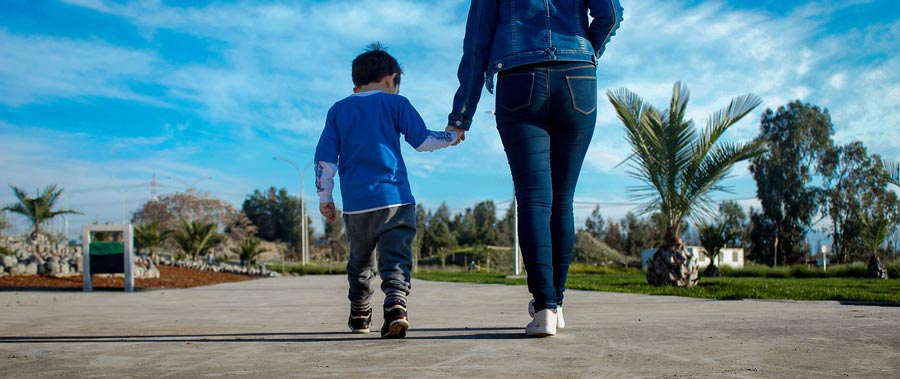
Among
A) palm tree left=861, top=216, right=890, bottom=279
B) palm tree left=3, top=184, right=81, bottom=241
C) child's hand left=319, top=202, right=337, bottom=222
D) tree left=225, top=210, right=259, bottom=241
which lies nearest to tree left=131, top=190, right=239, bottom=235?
tree left=225, top=210, right=259, bottom=241

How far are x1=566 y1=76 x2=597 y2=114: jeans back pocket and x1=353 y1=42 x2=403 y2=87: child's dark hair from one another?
1.09 meters

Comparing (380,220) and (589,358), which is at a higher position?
(380,220)

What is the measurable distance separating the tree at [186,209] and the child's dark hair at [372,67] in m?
52.6

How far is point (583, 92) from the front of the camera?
3281mm

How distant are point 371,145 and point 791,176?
47622mm

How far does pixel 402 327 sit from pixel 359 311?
50 centimetres

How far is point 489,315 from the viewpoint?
4.49 metres

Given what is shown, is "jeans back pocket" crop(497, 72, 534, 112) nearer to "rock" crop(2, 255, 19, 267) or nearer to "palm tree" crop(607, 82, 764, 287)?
"palm tree" crop(607, 82, 764, 287)

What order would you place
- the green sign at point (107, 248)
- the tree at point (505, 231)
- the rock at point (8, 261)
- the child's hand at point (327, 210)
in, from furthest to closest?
1. the tree at point (505, 231)
2. the rock at point (8, 261)
3. the green sign at point (107, 248)
4. the child's hand at point (327, 210)

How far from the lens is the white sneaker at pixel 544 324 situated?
296 centimetres

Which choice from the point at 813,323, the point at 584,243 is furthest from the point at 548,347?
the point at 584,243

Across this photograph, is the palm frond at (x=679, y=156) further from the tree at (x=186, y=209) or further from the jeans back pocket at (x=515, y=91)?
the tree at (x=186, y=209)

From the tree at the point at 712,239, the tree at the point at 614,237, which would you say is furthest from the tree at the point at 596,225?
the tree at the point at 712,239

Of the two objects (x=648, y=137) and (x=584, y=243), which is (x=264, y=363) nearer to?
(x=648, y=137)
